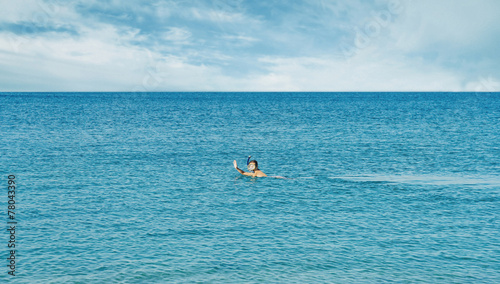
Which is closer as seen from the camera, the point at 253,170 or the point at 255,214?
the point at 255,214

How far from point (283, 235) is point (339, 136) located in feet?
187

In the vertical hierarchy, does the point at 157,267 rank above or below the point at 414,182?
below

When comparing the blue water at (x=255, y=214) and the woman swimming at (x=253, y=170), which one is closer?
Answer: the blue water at (x=255, y=214)

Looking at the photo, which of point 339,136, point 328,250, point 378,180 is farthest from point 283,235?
point 339,136

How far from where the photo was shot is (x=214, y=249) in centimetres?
2741

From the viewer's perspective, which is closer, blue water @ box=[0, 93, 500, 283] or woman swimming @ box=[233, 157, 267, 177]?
blue water @ box=[0, 93, 500, 283]

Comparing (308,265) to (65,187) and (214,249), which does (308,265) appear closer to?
(214,249)

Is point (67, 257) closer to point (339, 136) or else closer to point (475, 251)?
point (475, 251)

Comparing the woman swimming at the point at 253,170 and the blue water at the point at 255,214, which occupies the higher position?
the woman swimming at the point at 253,170

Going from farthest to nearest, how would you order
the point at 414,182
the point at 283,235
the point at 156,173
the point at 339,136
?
the point at 339,136 < the point at 156,173 < the point at 414,182 < the point at 283,235

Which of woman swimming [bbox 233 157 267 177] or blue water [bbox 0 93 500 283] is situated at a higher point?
woman swimming [bbox 233 157 267 177]

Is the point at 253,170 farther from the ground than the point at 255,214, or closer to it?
farther from the ground

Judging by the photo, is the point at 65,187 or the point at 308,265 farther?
the point at 65,187

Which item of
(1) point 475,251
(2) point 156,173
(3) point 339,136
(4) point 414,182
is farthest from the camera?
(3) point 339,136
